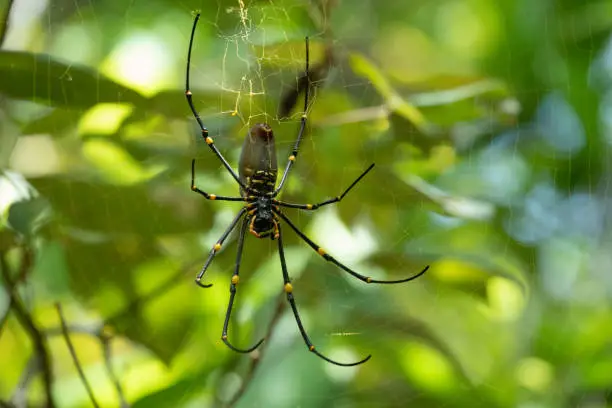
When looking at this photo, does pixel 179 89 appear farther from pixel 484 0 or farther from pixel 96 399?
pixel 484 0

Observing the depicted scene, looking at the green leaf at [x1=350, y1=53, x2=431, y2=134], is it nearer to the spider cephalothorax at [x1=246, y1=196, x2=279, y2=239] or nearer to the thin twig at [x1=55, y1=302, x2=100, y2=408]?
the spider cephalothorax at [x1=246, y1=196, x2=279, y2=239]

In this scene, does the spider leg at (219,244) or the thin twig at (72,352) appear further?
the thin twig at (72,352)

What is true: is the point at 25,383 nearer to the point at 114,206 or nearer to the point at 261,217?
the point at 114,206

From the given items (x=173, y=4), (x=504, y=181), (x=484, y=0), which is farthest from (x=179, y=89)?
(x=484, y=0)

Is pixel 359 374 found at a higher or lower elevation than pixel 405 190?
lower

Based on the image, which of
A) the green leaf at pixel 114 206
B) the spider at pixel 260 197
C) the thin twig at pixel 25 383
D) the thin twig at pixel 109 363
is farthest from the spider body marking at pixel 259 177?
the thin twig at pixel 25 383

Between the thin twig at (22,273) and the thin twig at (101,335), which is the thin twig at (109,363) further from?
the thin twig at (22,273)

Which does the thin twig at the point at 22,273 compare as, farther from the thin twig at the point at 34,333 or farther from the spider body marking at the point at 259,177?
the spider body marking at the point at 259,177

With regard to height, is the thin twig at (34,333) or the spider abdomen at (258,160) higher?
the spider abdomen at (258,160)

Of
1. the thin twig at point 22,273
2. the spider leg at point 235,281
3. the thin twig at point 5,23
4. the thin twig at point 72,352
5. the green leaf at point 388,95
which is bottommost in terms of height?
the thin twig at point 72,352
